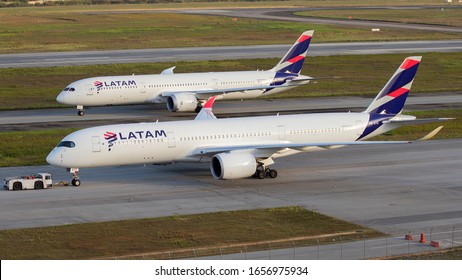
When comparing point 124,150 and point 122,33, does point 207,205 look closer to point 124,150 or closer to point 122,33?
point 124,150

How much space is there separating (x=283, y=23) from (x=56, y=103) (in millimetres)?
96363

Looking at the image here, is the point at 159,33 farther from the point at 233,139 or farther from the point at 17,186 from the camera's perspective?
the point at 17,186

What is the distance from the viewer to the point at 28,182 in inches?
2159

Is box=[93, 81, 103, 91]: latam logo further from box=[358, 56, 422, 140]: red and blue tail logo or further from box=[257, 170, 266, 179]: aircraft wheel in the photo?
box=[257, 170, 266, 179]: aircraft wheel

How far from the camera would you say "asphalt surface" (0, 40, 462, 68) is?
415 ft

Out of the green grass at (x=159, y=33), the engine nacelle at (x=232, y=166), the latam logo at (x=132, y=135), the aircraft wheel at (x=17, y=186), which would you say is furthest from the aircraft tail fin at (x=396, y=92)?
the green grass at (x=159, y=33)

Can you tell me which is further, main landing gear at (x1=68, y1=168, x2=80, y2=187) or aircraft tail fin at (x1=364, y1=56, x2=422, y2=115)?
aircraft tail fin at (x1=364, y1=56, x2=422, y2=115)

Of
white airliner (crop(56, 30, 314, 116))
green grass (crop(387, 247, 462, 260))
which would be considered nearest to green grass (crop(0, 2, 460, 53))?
white airliner (crop(56, 30, 314, 116))

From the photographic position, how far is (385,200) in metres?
51.7

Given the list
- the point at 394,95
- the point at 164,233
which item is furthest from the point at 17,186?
the point at 394,95

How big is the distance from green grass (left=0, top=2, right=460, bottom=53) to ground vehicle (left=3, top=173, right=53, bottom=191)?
8832 cm

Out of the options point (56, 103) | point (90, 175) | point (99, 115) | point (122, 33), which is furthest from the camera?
point (122, 33)

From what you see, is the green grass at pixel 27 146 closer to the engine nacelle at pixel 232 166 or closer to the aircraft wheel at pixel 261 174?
the engine nacelle at pixel 232 166
